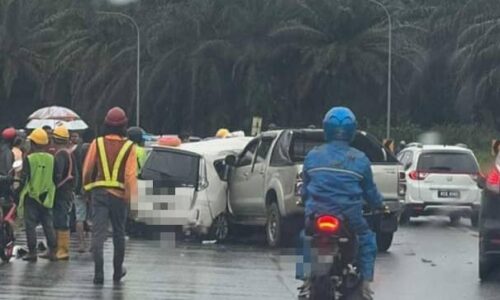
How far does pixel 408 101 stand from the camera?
6619cm

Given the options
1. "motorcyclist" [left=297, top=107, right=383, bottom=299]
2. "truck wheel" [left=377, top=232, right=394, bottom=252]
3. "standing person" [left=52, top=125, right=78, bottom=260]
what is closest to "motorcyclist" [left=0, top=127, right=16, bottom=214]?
"standing person" [left=52, top=125, right=78, bottom=260]

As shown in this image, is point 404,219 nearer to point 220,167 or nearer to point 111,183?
point 220,167

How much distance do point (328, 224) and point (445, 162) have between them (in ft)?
56.9

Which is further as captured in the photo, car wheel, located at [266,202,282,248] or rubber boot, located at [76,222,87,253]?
car wheel, located at [266,202,282,248]

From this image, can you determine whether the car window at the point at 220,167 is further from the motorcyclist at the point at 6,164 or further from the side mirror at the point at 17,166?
the side mirror at the point at 17,166

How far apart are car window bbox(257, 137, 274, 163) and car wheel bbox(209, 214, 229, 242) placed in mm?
1149

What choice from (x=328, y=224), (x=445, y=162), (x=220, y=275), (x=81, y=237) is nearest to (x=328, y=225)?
(x=328, y=224)

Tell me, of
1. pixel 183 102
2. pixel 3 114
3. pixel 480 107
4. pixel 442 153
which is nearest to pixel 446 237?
pixel 442 153

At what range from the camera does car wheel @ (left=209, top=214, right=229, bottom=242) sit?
19931mm

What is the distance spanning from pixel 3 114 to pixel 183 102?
13.9 m

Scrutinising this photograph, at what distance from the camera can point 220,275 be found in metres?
14.8

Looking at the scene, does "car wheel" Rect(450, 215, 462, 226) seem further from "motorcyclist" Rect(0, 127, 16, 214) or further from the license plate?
"motorcyclist" Rect(0, 127, 16, 214)

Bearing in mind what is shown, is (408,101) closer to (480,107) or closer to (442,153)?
(480,107)

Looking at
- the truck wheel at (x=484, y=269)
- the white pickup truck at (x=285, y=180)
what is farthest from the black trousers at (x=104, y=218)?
the white pickup truck at (x=285, y=180)
